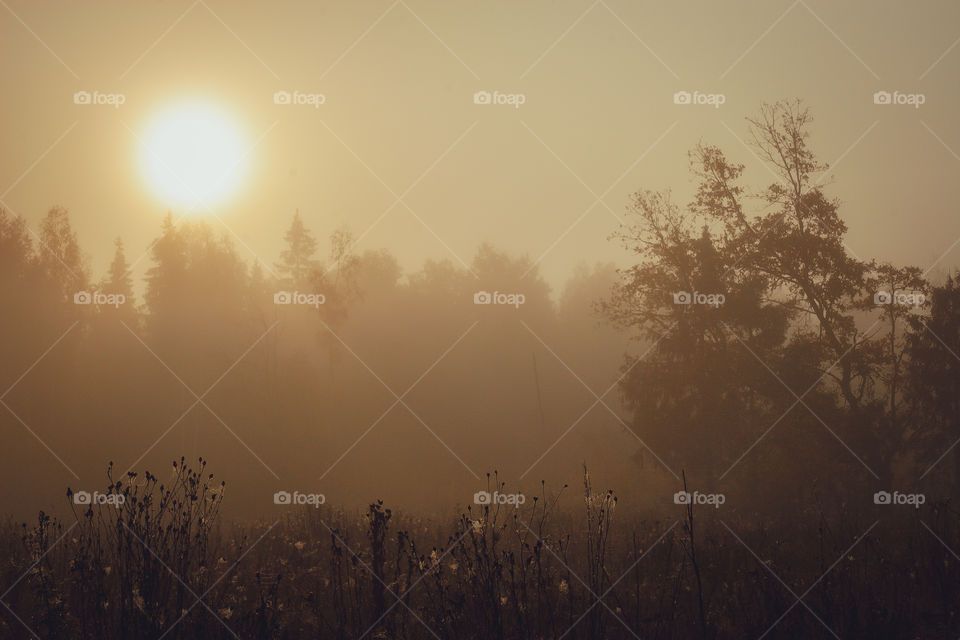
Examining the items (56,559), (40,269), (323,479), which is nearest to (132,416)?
(40,269)

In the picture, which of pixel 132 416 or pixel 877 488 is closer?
pixel 877 488

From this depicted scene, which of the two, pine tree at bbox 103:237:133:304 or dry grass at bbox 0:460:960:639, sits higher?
pine tree at bbox 103:237:133:304

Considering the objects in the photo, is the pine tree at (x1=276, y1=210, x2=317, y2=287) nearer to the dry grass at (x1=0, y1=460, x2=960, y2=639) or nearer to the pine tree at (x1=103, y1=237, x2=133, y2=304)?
the pine tree at (x1=103, y1=237, x2=133, y2=304)

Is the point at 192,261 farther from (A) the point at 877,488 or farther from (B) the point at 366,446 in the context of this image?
(A) the point at 877,488

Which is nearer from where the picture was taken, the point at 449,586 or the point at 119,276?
the point at 449,586

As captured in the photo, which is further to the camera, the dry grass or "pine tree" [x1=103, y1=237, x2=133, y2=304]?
"pine tree" [x1=103, y1=237, x2=133, y2=304]

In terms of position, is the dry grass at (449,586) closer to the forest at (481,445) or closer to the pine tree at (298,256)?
the forest at (481,445)

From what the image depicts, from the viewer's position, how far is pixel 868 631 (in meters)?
5.90

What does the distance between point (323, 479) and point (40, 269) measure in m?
24.6

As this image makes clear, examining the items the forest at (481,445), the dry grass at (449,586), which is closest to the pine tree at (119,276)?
the forest at (481,445)

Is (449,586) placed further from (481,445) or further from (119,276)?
(119,276)

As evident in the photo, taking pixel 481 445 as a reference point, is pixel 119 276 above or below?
above

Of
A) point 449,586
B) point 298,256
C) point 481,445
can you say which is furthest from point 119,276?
point 449,586

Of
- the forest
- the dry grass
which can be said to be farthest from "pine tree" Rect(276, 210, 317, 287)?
the dry grass
